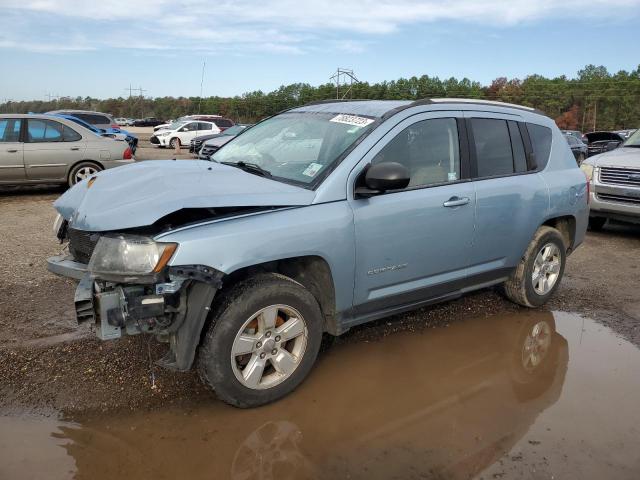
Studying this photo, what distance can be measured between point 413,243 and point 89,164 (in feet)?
28.9

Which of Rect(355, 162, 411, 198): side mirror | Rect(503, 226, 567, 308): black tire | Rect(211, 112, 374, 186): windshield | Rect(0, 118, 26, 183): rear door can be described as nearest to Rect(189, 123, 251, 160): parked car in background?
Rect(0, 118, 26, 183): rear door

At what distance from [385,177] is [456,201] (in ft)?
3.03

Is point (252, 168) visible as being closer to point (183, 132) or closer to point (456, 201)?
point (456, 201)

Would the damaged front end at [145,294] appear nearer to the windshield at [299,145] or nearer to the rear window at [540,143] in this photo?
the windshield at [299,145]

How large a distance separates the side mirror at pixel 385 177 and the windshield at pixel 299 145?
305mm

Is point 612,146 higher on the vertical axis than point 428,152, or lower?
higher

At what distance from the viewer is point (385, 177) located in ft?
11.0

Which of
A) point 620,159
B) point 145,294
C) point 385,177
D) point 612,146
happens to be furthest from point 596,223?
point 145,294

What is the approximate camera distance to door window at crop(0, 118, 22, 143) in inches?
394

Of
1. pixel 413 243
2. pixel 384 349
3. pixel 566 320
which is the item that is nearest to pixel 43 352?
pixel 384 349

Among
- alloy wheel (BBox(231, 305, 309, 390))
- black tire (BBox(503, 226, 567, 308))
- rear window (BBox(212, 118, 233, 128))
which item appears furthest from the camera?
rear window (BBox(212, 118, 233, 128))

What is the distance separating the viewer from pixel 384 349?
13.7 ft

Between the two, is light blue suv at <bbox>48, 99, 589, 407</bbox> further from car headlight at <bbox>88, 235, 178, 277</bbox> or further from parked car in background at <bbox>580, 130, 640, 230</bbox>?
parked car in background at <bbox>580, 130, 640, 230</bbox>

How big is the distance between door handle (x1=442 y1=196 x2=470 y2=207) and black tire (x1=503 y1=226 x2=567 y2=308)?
1142 mm
